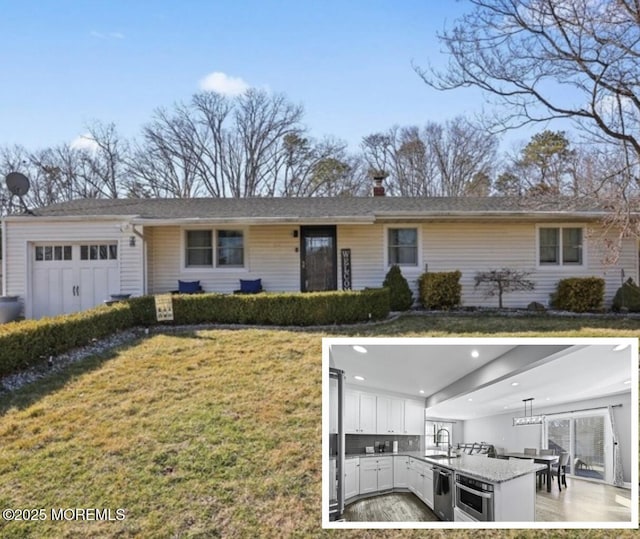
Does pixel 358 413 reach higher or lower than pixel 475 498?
higher

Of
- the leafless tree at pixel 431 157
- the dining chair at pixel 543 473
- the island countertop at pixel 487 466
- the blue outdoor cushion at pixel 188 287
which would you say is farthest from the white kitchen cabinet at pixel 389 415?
the leafless tree at pixel 431 157

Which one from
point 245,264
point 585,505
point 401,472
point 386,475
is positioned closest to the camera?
point 585,505

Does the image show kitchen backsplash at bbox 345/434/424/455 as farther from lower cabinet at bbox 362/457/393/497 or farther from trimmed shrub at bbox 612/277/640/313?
trimmed shrub at bbox 612/277/640/313

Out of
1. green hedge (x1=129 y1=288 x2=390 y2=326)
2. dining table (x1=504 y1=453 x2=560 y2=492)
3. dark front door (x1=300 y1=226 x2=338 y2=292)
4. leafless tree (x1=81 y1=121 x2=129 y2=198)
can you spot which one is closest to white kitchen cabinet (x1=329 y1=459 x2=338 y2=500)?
dining table (x1=504 y1=453 x2=560 y2=492)

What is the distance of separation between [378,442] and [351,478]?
0.98 ft

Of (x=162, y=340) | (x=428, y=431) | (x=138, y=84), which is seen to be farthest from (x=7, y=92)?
(x=428, y=431)

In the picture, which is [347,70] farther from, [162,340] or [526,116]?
[162,340]

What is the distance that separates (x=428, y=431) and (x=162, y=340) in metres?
5.94

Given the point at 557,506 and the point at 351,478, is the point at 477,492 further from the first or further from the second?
the point at 351,478

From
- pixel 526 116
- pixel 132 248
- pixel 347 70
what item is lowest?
pixel 132 248

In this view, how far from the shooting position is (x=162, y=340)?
788cm

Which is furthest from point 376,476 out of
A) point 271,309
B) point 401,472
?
point 271,309

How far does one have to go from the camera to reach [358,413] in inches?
112

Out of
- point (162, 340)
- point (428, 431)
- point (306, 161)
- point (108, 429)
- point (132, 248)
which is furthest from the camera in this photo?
point (306, 161)
